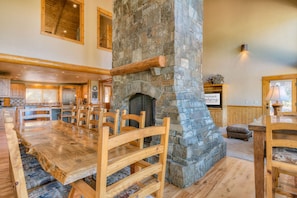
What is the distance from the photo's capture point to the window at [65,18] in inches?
228

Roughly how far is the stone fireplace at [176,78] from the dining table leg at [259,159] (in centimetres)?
78

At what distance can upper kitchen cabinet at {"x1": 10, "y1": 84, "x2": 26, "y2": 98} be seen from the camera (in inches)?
386

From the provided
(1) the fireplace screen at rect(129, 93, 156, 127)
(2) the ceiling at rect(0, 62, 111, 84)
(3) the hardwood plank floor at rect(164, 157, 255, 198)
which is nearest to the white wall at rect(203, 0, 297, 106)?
(3) the hardwood plank floor at rect(164, 157, 255, 198)

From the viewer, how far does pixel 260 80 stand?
17.0 feet

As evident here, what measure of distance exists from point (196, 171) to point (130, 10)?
320cm

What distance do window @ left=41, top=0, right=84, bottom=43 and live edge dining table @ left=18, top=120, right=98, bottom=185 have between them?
5075 millimetres

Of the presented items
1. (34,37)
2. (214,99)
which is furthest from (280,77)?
(34,37)

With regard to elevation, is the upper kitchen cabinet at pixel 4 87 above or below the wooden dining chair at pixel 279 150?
above

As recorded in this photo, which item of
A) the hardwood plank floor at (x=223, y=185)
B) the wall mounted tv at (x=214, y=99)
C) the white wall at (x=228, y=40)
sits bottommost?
the hardwood plank floor at (x=223, y=185)

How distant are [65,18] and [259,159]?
7.45m

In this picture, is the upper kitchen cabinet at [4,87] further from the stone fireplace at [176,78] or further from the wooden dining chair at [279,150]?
the wooden dining chair at [279,150]

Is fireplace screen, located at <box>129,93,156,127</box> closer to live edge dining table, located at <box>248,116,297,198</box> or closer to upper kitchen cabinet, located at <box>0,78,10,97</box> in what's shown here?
live edge dining table, located at <box>248,116,297,198</box>

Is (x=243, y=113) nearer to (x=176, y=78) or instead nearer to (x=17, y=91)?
(x=176, y=78)

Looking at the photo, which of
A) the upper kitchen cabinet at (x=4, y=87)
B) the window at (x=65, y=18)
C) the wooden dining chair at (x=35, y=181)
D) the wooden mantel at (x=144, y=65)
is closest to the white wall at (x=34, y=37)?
the window at (x=65, y=18)
